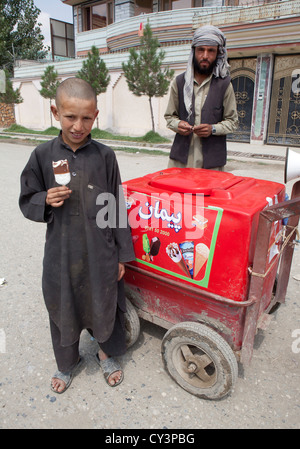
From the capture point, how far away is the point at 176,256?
72.2 inches

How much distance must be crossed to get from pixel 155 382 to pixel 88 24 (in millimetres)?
25560

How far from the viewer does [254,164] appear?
9242 mm

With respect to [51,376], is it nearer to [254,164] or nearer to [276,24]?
[254,164]

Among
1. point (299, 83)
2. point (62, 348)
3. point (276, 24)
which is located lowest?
point (62, 348)

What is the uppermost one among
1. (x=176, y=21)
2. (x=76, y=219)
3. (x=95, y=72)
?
(x=176, y=21)

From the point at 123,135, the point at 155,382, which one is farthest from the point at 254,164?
the point at 123,135

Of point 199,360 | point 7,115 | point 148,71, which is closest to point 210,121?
point 199,360

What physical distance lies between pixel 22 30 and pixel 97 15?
931 centimetres

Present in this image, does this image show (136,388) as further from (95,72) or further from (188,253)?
(95,72)

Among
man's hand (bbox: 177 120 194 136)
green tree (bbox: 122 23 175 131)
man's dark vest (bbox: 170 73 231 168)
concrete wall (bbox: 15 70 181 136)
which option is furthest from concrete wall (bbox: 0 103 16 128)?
man's hand (bbox: 177 120 194 136)

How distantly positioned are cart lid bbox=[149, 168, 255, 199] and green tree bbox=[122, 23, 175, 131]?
38.8 feet

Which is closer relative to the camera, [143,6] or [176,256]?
[176,256]

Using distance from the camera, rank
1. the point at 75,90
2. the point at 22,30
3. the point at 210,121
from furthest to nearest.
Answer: the point at 22,30 → the point at 210,121 → the point at 75,90

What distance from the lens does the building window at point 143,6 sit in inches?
764
